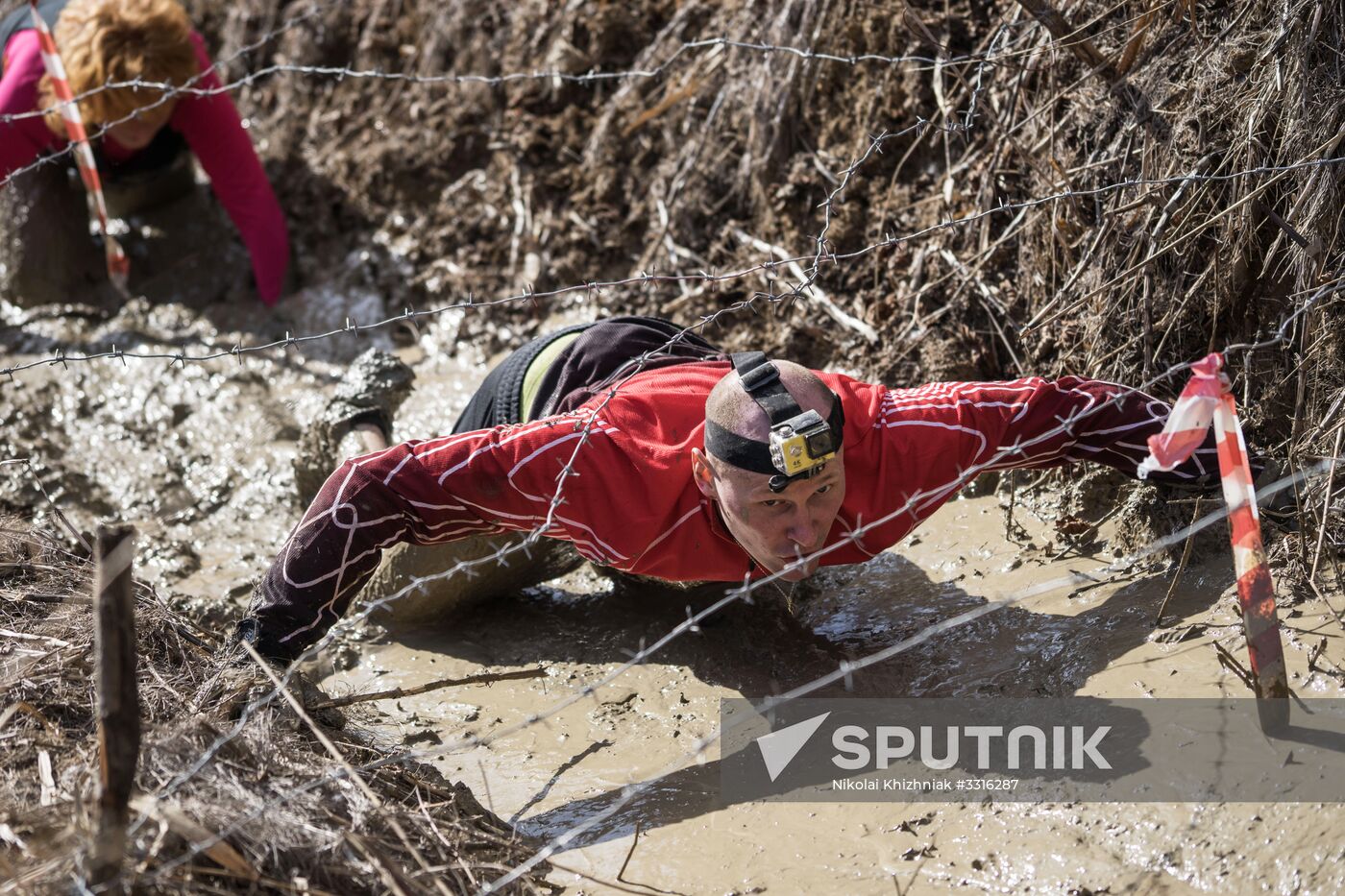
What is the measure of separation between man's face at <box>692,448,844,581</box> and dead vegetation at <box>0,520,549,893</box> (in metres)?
0.82

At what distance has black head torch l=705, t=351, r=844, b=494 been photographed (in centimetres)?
262

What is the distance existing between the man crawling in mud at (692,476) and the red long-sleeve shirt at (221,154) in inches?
106

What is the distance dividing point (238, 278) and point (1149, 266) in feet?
12.7

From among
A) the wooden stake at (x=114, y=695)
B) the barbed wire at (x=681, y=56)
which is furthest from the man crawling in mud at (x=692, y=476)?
the barbed wire at (x=681, y=56)

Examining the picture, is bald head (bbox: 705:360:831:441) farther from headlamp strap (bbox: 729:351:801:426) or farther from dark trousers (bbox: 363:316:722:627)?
dark trousers (bbox: 363:316:722:627)

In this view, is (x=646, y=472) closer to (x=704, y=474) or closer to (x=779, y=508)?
→ (x=704, y=474)

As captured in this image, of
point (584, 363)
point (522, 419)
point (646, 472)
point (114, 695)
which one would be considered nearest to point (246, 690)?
point (114, 695)

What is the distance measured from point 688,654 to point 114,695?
1.74 m

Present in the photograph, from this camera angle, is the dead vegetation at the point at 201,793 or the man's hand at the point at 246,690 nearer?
the dead vegetation at the point at 201,793

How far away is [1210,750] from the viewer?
2.45 metres

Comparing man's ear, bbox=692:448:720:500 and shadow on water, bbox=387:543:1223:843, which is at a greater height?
man's ear, bbox=692:448:720:500

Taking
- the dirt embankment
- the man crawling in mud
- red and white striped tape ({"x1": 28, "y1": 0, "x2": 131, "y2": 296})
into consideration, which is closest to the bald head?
the man crawling in mud

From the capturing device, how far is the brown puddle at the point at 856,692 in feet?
7.69

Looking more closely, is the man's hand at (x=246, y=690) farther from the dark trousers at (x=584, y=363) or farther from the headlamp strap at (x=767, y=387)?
the headlamp strap at (x=767, y=387)
